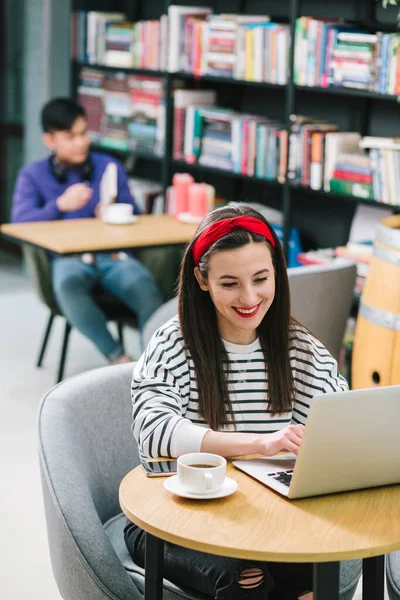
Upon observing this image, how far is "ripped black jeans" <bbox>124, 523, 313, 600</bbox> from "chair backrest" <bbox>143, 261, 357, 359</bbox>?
1311 mm

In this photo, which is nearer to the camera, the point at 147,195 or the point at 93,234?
the point at 93,234

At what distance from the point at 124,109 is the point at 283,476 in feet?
13.1

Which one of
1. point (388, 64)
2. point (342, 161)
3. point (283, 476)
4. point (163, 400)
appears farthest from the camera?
point (342, 161)

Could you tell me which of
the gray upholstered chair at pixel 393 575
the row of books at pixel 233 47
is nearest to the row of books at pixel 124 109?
the row of books at pixel 233 47

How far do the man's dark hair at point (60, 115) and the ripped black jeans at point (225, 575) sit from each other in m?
2.68

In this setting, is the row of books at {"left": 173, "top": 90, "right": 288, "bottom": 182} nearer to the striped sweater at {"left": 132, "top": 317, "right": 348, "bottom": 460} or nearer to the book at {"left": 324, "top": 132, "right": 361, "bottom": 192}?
the book at {"left": 324, "top": 132, "right": 361, "bottom": 192}

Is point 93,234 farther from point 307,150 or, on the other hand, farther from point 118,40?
point 118,40

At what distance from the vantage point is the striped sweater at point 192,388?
68.5 inches

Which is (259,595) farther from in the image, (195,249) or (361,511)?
(195,249)

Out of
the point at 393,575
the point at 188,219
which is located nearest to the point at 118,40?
the point at 188,219

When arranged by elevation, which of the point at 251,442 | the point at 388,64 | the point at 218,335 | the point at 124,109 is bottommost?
the point at 251,442

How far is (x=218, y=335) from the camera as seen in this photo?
1.92 meters

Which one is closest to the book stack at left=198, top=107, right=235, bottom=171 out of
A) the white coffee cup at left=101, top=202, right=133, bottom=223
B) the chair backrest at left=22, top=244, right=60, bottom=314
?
the white coffee cup at left=101, top=202, right=133, bottom=223

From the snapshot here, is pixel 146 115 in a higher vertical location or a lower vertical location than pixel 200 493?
higher
